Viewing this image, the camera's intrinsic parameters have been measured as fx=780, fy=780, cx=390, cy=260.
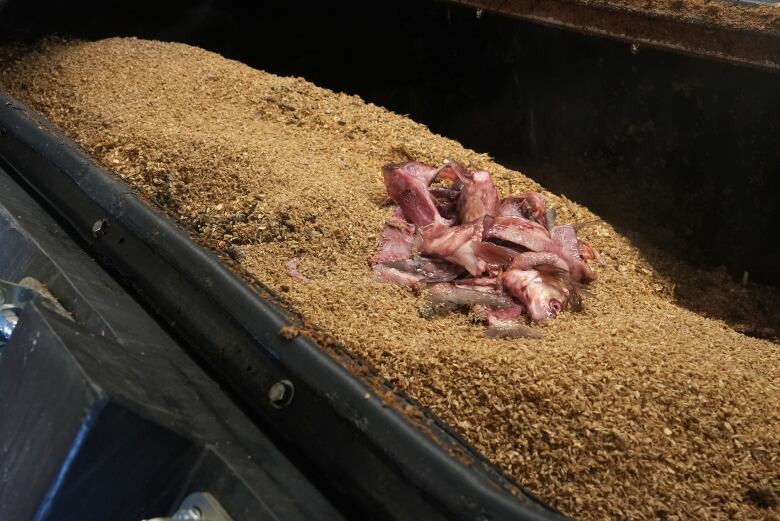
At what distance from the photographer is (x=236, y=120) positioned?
3023 mm

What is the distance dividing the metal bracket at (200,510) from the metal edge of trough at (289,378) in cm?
22

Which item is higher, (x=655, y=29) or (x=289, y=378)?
(x=655, y=29)

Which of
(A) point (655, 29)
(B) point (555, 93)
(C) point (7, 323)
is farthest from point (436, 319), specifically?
(B) point (555, 93)

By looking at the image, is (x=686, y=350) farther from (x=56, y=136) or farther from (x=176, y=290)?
(x=56, y=136)

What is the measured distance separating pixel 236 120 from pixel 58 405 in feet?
5.99

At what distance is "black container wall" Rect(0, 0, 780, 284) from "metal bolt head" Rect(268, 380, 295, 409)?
1.85 metres

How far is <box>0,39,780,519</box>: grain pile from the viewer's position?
4.79ft

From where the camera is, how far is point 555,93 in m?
3.36

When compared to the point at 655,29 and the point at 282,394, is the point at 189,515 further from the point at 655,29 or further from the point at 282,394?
the point at 655,29

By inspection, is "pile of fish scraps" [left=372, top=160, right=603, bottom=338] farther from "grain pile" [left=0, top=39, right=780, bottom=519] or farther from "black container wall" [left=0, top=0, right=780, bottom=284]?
"black container wall" [left=0, top=0, right=780, bottom=284]

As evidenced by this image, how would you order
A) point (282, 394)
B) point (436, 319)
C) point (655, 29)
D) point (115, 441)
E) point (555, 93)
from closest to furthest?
point (115, 441) → point (282, 394) → point (436, 319) → point (655, 29) → point (555, 93)

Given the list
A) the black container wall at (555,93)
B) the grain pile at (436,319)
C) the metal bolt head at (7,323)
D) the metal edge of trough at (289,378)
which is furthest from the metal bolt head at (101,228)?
the black container wall at (555,93)

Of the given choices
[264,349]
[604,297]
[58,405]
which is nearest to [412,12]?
[604,297]

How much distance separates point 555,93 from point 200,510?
2505 mm
